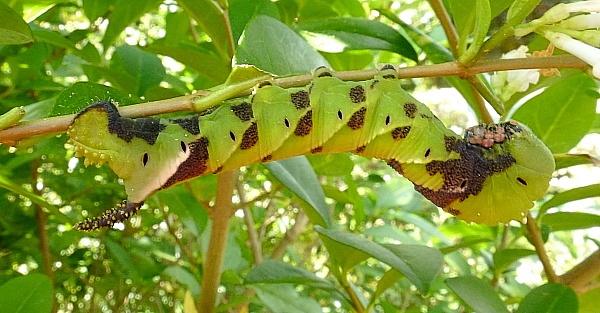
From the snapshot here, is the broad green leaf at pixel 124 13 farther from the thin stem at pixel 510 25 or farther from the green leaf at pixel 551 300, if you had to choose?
the green leaf at pixel 551 300

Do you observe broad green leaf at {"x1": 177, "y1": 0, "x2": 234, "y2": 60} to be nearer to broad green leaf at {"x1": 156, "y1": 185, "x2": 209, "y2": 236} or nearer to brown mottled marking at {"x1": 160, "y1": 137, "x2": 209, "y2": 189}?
brown mottled marking at {"x1": 160, "y1": 137, "x2": 209, "y2": 189}

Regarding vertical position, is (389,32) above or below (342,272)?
above

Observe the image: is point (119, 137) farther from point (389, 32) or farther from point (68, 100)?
point (389, 32)

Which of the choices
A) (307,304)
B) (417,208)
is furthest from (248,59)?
(417,208)

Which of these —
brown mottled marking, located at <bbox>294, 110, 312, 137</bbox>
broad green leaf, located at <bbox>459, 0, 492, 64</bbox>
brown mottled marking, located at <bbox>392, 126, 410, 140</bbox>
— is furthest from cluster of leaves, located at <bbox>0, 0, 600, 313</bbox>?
brown mottled marking, located at <bbox>392, 126, 410, 140</bbox>

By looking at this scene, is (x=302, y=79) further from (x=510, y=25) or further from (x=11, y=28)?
(x=11, y=28)
